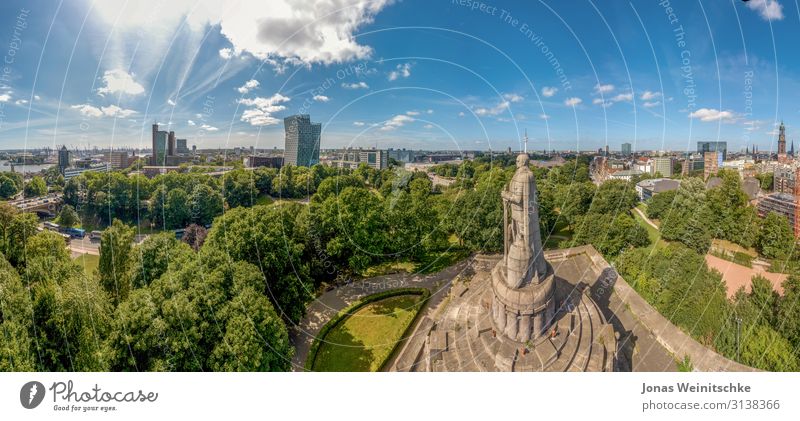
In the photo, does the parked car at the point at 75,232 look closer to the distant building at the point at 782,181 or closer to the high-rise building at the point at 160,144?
the high-rise building at the point at 160,144

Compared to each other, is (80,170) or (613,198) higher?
(80,170)

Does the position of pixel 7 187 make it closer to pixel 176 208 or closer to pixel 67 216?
pixel 176 208

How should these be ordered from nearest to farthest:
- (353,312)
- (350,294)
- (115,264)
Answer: (115,264) → (353,312) → (350,294)

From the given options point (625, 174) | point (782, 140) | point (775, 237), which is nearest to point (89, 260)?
point (782, 140)

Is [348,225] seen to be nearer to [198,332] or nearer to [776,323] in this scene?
[198,332]

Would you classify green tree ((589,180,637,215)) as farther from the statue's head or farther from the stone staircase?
the statue's head
